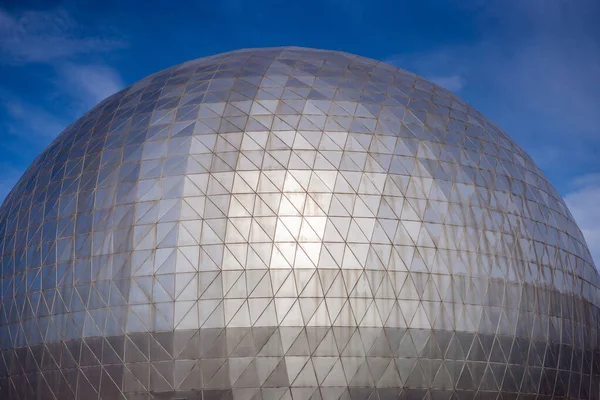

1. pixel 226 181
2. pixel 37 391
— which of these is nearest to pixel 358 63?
pixel 226 181

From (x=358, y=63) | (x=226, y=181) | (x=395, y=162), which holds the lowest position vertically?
(x=226, y=181)

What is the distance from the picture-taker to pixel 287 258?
79.1 feet

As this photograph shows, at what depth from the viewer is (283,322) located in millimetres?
23438

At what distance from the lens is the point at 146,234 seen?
25.2 meters

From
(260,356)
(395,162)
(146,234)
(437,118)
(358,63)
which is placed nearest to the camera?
(260,356)

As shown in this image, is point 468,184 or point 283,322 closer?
point 283,322

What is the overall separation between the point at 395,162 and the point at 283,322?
7.99m

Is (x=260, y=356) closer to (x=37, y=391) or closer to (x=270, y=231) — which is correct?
(x=270, y=231)

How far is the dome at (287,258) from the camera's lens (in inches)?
931

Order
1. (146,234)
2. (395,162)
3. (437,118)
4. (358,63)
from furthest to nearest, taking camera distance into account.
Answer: (358,63) < (437,118) < (395,162) < (146,234)

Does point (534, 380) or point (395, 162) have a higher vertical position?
point (395, 162)

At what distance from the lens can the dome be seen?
77.6 feet

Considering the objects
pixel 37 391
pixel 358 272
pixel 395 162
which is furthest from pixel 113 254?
pixel 395 162

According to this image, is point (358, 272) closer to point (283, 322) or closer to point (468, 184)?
point (283, 322)
